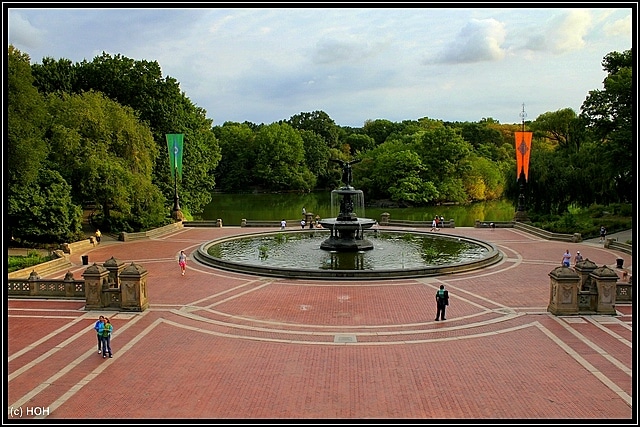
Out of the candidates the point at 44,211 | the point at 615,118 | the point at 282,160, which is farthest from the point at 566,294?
the point at 282,160

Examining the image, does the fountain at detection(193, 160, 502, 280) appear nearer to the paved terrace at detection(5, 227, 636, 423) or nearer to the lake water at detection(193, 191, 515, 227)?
the paved terrace at detection(5, 227, 636, 423)

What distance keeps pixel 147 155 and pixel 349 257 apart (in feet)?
73.4

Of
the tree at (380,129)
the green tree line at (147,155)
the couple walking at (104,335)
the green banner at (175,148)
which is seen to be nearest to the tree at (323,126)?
the tree at (380,129)

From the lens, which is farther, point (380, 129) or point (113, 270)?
point (380, 129)

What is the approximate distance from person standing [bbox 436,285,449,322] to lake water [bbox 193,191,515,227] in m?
36.4

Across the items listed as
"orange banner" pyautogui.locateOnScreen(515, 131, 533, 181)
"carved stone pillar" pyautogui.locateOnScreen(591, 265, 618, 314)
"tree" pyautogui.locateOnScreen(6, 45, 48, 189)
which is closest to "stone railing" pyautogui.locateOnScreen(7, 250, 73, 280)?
"tree" pyautogui.locateOnScreen(6, 45, 48, 189)

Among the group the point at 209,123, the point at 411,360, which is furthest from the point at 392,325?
the point at 209,123

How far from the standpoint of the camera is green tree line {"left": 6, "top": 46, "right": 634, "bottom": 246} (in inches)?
1355

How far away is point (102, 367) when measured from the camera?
13.6 m

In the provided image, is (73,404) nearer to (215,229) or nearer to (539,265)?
(539,265)

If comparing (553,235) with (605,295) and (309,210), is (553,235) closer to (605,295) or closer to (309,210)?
(605,295)

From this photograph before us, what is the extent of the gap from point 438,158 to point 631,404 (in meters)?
69.1

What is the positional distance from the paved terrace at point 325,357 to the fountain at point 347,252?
1575 millimetres

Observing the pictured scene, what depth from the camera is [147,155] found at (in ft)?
140
